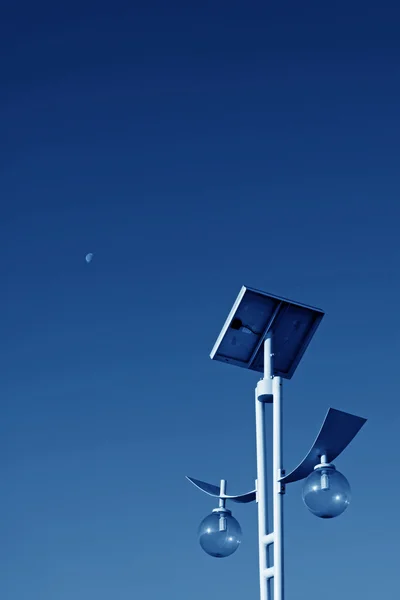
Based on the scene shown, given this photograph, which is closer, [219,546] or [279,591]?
[279,591]

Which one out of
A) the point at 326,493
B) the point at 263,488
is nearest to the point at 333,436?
the point at 326,493

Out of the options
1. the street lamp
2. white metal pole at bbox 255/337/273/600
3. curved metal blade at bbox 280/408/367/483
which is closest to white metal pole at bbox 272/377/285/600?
the street lamp

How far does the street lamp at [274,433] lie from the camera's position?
655 cm

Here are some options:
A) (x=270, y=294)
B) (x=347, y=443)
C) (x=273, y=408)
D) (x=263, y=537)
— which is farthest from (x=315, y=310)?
(x=263, y=537)

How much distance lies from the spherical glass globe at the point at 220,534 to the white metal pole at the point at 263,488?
45cm

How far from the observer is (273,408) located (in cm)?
734

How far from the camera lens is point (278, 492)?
6984 millimetres

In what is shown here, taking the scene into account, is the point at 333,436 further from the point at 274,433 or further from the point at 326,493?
the point at 274,433

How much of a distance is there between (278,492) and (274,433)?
1.57ft

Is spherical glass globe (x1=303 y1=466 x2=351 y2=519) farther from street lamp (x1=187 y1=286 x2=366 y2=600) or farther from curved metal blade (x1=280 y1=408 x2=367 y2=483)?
curved metal blade (x1=280 y1=408 x2=367 y2=483)

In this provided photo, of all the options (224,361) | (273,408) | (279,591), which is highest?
(224,361)

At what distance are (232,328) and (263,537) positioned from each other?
1.77 metres

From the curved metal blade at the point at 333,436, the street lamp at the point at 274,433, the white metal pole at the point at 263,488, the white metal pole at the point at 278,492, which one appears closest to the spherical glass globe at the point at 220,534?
the street lamp at the point at 274,433

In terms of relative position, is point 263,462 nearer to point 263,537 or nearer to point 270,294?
point 263,537
